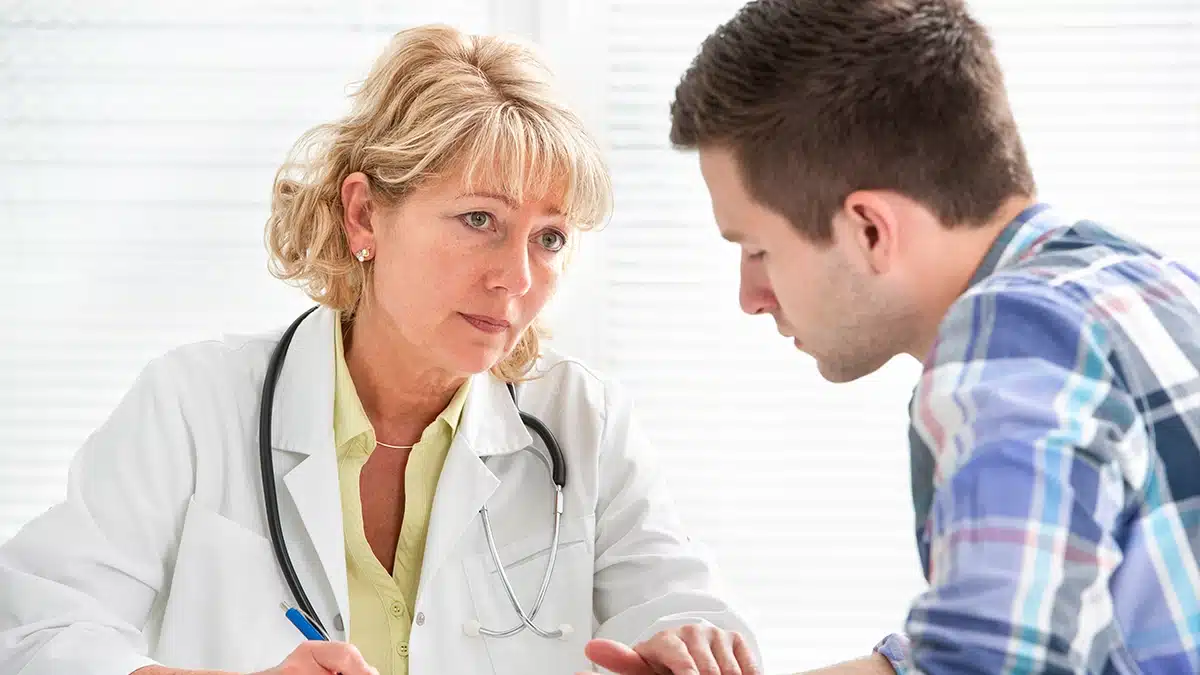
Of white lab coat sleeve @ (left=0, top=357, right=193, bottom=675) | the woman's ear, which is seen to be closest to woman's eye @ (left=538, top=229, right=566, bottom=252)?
the woman's ear

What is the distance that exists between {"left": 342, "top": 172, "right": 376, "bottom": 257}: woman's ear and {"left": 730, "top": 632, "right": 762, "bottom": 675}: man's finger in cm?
72

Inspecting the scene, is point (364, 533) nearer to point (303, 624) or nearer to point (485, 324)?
point (303, 624)

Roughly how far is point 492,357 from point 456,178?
0.23m

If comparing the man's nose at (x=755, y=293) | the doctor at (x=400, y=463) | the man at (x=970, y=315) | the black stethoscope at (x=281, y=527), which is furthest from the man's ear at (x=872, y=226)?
the black stethoscope at (x=281, y=527)

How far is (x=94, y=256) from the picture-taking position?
7.25 feet

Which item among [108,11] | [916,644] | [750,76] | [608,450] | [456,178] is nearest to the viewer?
[916,644]

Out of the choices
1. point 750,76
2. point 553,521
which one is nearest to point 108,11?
point 553,521

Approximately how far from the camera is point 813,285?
100 cm

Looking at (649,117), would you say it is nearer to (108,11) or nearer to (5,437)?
(108,11)

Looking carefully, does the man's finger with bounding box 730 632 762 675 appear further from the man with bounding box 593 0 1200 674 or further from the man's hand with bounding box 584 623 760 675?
the man with bounding box 593 0 1200 674

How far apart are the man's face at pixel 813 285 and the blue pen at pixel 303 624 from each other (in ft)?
2.26

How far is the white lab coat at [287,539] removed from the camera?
145 cm

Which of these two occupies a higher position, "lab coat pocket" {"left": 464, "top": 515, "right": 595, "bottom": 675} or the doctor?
the doctor

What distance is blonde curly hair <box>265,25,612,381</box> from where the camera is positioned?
154cm
